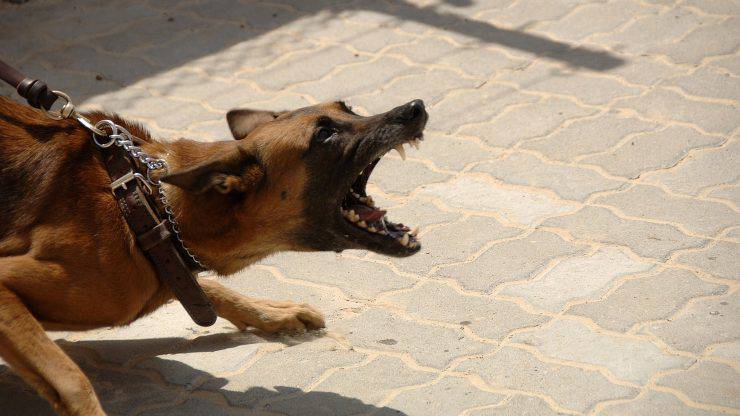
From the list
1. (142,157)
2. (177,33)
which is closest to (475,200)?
(142,157)

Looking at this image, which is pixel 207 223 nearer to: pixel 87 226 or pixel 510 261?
pixel 87 226

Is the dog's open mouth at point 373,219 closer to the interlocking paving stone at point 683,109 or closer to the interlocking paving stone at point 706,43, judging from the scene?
the interlocking paving stone at point 683,109

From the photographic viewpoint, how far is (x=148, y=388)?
419 cm

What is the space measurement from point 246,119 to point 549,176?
219 centimetres

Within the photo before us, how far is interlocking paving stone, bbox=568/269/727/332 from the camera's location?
4.46 meters

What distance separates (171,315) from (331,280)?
823mm

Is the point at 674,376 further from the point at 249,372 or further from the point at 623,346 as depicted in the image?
the point at 249,372

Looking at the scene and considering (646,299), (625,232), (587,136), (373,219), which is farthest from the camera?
(587,136)

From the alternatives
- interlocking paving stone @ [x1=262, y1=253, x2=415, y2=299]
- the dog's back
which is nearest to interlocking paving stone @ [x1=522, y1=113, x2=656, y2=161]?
interlocking paving stone @ [x1=262, y1=253, x2=415, y2=299]

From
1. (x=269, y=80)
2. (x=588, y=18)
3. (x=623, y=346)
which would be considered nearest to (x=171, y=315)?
(x=623, y=346)

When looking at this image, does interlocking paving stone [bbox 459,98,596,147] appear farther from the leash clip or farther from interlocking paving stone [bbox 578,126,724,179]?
the leash clip

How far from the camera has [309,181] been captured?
389 centimetres

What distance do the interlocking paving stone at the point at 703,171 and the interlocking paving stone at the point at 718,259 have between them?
601mm

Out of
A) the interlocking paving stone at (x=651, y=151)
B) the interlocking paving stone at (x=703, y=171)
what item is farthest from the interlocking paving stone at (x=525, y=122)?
the interlocking paving stone at (x=703, y=171)
